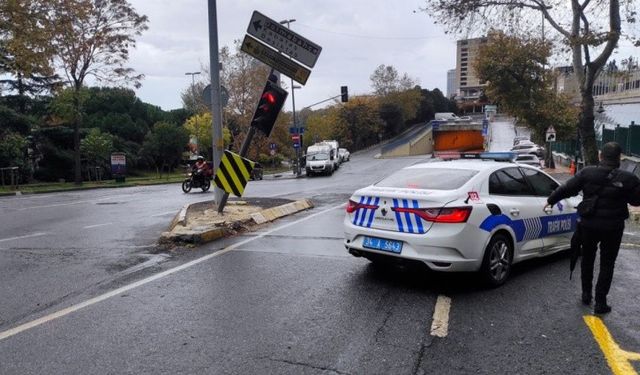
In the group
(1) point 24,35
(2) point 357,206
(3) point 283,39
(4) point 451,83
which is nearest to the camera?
(2) point 357,206

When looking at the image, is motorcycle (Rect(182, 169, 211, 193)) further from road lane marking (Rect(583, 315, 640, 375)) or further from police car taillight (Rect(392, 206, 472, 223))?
road lane marking (Rect(583, 315, 640, 375))

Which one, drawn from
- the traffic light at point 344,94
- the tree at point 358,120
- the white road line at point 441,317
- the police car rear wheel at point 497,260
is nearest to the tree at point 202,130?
the traffic light at point 344,94

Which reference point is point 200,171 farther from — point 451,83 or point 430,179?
point 451,83

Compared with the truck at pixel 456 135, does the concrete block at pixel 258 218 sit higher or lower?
lower

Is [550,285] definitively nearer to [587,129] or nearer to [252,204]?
[252,204]

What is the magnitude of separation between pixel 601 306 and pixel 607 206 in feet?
3.25

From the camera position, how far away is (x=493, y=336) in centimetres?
448

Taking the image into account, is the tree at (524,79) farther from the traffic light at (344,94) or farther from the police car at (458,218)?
the police car at (458,218)

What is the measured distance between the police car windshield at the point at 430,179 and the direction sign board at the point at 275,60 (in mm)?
4215

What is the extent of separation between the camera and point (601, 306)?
5098 mm

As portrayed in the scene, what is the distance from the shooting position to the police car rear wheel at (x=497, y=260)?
19.2ft

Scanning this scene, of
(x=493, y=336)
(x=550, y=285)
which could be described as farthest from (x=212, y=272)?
(x=550, y=285)

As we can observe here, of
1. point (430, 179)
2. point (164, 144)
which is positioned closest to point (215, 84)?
point (430, 179)

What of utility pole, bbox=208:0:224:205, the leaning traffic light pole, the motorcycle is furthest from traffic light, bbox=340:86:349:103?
the leaning traffic light pole
